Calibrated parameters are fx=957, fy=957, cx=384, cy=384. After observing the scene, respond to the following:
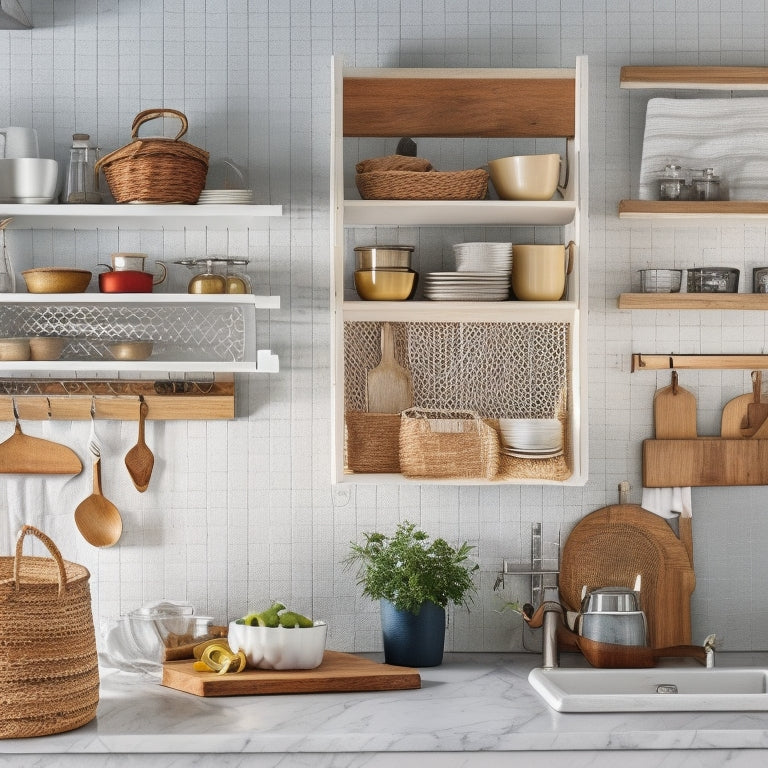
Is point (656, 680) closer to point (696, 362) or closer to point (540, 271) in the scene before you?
point (696, 362)

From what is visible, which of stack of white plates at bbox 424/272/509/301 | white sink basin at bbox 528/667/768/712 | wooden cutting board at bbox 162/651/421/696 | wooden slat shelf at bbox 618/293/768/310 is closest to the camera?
wooden cutting board at bbox 162/651/421/696

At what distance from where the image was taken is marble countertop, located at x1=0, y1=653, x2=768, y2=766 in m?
1.70

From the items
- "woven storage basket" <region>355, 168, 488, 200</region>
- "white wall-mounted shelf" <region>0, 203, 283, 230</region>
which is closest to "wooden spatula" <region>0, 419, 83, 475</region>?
"white wall-mounted shelf" <region>0, 203, 283, 230</region>

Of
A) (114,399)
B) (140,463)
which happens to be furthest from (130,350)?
(140,463)

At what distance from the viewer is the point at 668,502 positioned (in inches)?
94.0

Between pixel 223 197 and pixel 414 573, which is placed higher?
pixel 223 197

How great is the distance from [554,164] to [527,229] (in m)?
0.23

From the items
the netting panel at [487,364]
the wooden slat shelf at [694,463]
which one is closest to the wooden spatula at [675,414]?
the wooden slat shelf at [694,463]

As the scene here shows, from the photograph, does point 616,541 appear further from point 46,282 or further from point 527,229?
point 46,282

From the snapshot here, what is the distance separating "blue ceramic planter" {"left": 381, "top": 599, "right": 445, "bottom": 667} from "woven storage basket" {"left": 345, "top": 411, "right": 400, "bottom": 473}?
0.33 metres

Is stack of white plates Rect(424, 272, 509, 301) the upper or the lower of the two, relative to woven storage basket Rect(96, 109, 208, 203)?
lower

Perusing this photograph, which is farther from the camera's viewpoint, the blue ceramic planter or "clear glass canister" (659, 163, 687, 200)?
"clear glass canister" (659, 163, 687, 200)

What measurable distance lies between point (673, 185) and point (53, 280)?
4.80 ft

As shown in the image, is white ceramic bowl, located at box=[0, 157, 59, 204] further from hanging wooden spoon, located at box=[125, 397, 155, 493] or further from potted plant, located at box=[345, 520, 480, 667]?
potted plant, located at box=[345, 520, 480, 667]
